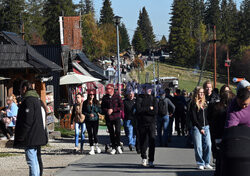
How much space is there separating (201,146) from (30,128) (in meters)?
4.12

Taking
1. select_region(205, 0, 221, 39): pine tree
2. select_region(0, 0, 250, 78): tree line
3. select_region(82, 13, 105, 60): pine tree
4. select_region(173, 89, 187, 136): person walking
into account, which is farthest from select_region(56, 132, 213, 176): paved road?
select_region(205, 0, 221, 39): pine tree

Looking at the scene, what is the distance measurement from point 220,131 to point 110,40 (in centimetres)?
11448

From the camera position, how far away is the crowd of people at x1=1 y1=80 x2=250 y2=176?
6391 mm

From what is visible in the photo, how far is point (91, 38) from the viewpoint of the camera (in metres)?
99.4

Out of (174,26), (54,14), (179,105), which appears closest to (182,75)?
(174,26)

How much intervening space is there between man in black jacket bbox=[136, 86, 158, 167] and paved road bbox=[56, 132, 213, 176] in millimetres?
351

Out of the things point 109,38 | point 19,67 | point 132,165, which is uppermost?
point 109,38

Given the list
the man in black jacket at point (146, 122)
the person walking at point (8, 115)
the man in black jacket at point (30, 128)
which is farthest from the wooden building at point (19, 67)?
the man in black jacket at point (30, 128)

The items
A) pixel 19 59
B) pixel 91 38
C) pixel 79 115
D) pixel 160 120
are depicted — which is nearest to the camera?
pixel 79 115

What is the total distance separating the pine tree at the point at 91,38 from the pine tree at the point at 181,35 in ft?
154

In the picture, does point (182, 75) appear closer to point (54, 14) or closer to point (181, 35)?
point (181, 35)

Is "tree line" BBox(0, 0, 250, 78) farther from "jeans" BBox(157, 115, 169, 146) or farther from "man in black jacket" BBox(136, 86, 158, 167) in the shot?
"man in black jacket" BBox(136, 86, 158, 167)

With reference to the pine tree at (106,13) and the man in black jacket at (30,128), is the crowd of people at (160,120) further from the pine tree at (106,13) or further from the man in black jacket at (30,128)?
the pine tree at (106,13)

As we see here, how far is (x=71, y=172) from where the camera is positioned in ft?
37.4
